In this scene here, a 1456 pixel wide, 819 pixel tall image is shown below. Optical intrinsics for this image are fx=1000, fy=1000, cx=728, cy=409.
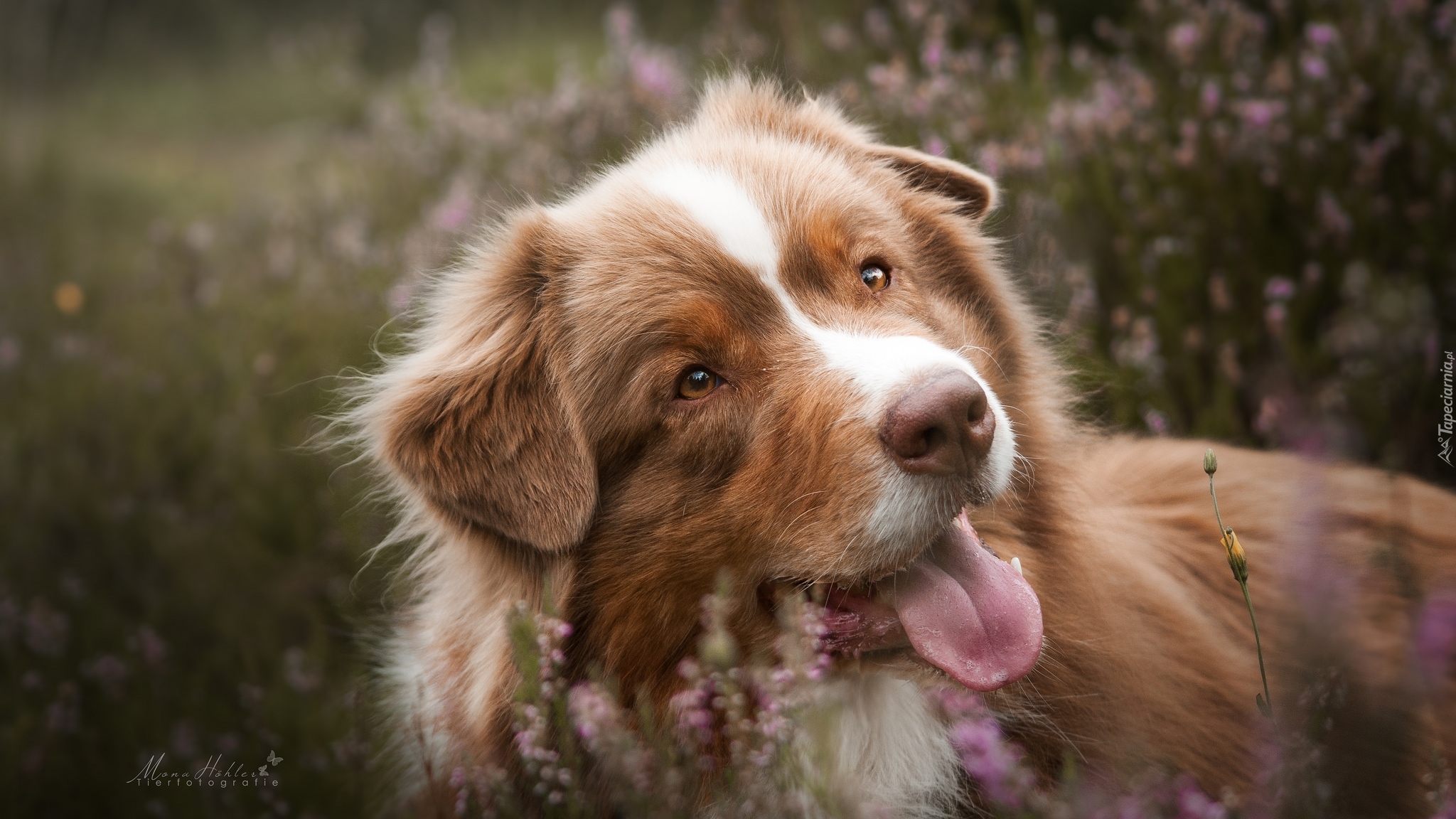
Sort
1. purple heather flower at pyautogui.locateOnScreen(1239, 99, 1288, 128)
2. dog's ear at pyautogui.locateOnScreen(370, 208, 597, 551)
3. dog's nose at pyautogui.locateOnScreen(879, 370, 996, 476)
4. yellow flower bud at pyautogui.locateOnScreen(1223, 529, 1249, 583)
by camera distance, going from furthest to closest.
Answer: purple heather flower at pyautogui.locateOnScreen(1239, 99, 1288, 128) → dog's ear at pyautogui.locateOnScreen(370, 208, 597, 551) → dog's nose at pyautogui.locateOnScreen(879, 370, 996, 476) → yellow flower bud at pyautogui.locateOnScreen(1223, 529, 1249, 583)

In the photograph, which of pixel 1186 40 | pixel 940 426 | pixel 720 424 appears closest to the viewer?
pixel 940 426

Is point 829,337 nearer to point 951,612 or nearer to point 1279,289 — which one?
point 951,612

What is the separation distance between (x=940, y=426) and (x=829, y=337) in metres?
0.47

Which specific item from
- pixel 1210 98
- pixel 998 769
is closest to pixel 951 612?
pixel 998 769

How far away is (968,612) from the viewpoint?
2.37 meters

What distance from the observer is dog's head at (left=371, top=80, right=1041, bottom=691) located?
90.6 inches

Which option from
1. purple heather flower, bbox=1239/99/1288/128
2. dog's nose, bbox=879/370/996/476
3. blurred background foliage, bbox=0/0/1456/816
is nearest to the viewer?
dog's nose, bbox=879/370/996/476

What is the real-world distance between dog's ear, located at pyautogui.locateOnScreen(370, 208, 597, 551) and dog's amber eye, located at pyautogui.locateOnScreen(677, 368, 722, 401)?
0.95ft

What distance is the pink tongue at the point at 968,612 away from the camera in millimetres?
2320

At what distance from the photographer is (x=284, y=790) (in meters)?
3.26

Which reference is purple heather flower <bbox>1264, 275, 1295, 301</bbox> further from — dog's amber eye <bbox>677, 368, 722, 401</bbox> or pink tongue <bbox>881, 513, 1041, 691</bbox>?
dog's amber eye <bbox>677, 368, 722, 401</bbox>

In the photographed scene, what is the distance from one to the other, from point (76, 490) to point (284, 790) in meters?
2.70

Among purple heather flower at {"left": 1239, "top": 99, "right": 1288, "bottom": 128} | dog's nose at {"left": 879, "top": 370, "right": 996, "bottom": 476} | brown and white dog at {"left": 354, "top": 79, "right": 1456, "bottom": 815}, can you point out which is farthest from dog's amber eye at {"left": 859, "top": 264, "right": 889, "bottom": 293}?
purple heather flower at {"left": 1239, "top": 99, "right": 1288, "bottom": 128}

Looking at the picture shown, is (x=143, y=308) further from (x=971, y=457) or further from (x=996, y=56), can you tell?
(x=971, y=457)
